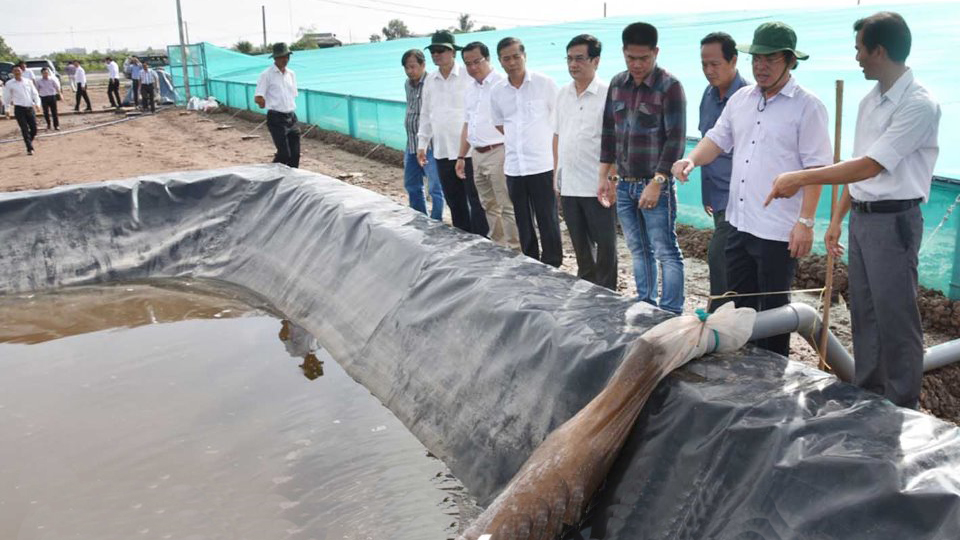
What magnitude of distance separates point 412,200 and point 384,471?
323cm

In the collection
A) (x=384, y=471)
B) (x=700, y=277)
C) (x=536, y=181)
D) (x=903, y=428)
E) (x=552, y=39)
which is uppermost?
(x=552, y=39)

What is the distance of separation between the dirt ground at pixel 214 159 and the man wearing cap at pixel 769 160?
978 mm

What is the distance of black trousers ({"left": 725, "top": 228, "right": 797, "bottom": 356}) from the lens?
2895mm

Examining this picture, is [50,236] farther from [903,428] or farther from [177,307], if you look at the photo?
[903,428]

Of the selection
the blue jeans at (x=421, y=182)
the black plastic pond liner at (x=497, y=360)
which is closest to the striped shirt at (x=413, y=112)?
the blue jeans at (x=421, y=182)

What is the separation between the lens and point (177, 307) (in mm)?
5348

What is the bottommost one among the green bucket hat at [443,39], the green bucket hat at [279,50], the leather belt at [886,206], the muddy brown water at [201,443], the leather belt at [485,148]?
the muddy brown water at [201,443]

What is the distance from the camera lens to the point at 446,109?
5375 millimetres

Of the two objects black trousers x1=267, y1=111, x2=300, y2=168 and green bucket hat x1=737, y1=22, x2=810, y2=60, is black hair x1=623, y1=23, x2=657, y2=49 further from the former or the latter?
black trousers x1=267, y1=111, x2=300, y2=168

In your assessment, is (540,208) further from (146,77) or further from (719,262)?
(146,77)

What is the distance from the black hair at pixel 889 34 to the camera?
2.41 metres

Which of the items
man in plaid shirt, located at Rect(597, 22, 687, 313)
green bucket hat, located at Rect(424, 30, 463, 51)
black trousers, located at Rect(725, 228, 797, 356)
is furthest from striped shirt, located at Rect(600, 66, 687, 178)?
green bucket hat, located at Rect(424, 30, 463, 51)

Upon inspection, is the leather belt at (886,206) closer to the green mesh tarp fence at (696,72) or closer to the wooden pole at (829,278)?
the wooden pole at (829,278)

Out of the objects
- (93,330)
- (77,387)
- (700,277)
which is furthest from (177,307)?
(700,277)
